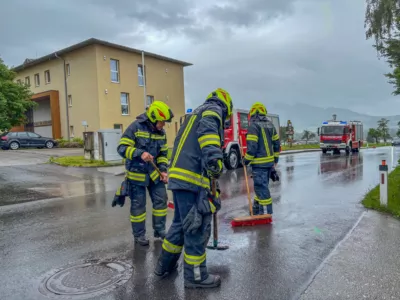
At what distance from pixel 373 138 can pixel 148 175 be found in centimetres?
6709

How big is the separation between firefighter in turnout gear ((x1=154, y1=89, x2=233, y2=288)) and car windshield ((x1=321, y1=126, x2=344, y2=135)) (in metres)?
23.7

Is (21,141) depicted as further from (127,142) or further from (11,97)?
(127,142)

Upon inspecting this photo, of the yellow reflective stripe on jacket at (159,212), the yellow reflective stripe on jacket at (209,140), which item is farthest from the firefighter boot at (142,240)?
the yellow reflective stripe on jacket at (209,140)

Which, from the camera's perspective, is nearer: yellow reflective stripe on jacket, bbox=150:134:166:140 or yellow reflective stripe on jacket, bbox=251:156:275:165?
yellow reflective stripe on jacket, bbox=150:134:166:140

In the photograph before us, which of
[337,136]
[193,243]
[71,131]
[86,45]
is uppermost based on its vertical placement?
[86,45]

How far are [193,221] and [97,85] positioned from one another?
83.6 ft

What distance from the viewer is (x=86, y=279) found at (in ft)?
12.0

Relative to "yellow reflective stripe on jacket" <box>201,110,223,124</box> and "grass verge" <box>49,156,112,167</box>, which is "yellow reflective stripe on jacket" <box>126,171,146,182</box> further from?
"grass verge" <box>49,156,112,167</box>

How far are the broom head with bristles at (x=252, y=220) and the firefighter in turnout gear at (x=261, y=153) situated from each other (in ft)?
0.92

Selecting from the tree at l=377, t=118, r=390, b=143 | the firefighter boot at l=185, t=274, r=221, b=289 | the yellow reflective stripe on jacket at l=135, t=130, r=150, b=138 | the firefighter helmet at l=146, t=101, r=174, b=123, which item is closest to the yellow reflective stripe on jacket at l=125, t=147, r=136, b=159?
the yellow reflective stripe on jacket at l=135, t=130, r=150, b=138

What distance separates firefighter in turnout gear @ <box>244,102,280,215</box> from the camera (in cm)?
586

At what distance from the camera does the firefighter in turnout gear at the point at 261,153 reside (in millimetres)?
5863

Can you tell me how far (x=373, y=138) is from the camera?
207 feet

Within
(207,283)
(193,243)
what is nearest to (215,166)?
(193,243)
